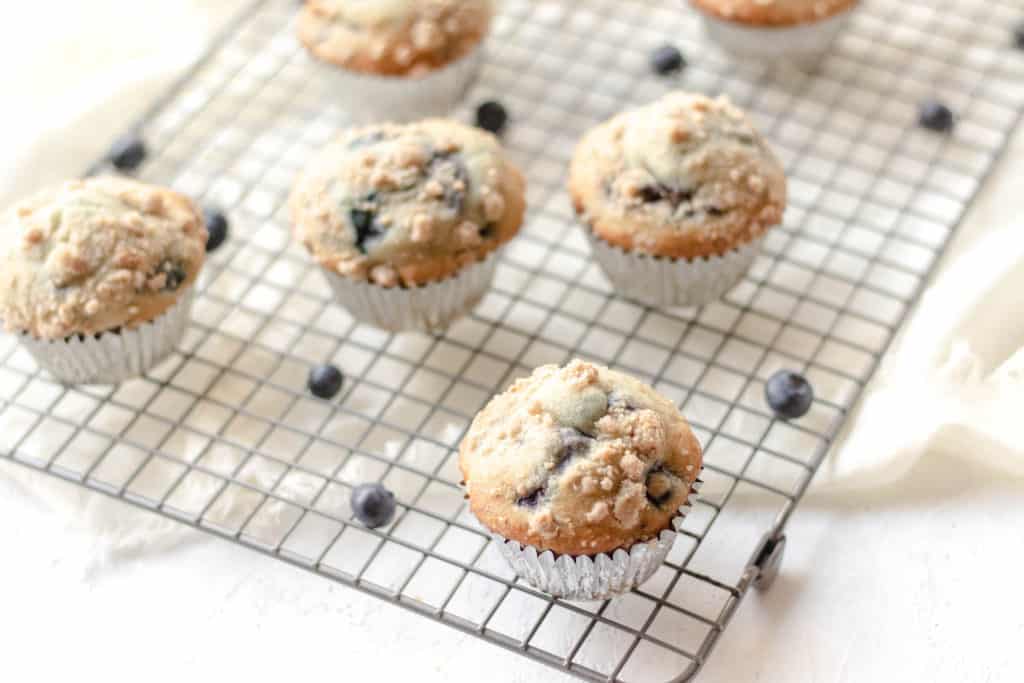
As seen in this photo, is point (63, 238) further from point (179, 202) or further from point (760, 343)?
point (760, 343)

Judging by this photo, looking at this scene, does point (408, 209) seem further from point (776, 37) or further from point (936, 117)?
point (936, 117)

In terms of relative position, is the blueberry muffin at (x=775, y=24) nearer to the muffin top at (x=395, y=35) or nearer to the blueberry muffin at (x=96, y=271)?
the muffin top at (x=395, y=35)

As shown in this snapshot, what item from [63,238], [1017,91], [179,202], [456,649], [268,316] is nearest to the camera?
[456,649]

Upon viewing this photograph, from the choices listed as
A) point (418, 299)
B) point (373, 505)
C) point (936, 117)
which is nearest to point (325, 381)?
point (418, 299)

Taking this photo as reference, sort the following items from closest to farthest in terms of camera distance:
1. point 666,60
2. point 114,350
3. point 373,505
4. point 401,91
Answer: point 373,505 → point 114,350 → point 401,91 → point 666,60


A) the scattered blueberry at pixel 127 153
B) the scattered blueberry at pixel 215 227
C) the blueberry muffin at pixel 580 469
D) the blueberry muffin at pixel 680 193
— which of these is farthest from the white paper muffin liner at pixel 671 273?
the scattered blueberry at pixel 127 153

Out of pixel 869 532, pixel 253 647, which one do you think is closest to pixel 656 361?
pixel 869 532

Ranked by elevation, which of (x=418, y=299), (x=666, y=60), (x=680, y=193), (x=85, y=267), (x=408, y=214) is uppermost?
(x=85, y=267)

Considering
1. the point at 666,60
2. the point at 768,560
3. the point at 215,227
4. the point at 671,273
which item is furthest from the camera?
the point at 666,60
